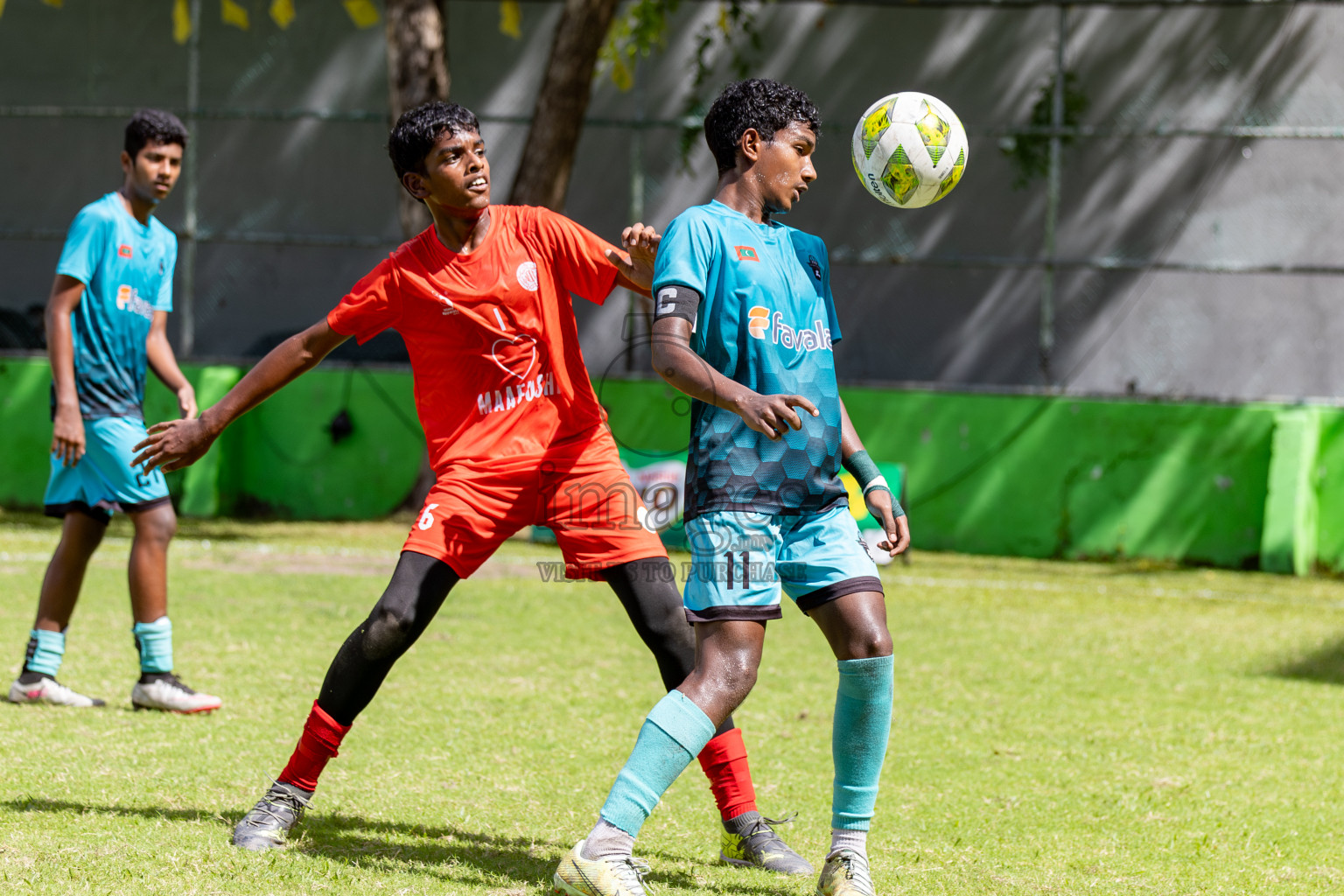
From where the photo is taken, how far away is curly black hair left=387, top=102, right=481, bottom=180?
158 inches

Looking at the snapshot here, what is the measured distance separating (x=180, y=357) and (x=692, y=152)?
5.54m

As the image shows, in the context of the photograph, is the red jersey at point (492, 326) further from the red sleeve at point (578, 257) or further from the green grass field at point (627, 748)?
the green grass field at point (627, 748)

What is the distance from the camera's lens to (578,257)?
4176mm

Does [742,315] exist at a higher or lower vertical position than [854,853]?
higher

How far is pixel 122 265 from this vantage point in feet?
18.4

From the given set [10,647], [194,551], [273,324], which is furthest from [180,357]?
[10,647]

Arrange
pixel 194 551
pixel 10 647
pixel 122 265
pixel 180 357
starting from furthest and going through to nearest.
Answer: pixel 180 357 → pixel 194 551 → pixel 10 647 → pixel 122 265

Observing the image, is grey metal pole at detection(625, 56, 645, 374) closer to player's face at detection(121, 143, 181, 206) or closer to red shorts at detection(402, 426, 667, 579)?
player's face at detection(121, 143, 181, 206)

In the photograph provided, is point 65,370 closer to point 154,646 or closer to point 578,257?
point 154,646

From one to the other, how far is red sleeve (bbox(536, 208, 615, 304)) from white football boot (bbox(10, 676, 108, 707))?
2788mm

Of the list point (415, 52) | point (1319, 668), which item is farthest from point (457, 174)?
point (415, 52)

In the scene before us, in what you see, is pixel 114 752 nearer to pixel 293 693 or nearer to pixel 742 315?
pixel 293 693

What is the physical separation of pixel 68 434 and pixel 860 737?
3.46 m

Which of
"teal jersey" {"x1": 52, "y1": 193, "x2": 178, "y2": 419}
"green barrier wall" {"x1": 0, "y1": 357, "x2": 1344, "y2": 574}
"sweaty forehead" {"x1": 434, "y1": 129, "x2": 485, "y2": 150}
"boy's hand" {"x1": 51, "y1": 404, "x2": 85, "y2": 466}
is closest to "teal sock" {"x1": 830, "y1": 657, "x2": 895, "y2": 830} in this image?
"sweaty forehead" {"x1": 434, "y1": 129, "x2": 485, "y2": 150}
